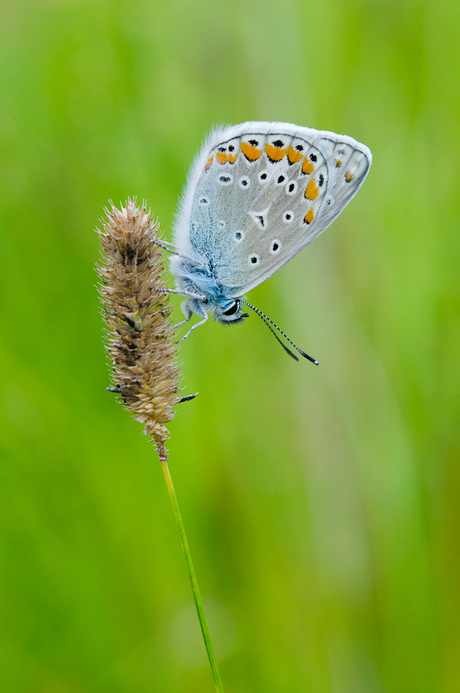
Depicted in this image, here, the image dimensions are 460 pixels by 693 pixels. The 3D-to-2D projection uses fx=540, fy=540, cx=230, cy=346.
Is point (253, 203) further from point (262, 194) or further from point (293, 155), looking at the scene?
point (293, 155)

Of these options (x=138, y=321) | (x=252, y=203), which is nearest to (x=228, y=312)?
(x=252, y=203)

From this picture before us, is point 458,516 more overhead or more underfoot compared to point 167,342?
more underfoot

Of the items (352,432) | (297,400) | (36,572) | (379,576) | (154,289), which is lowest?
(379,576)

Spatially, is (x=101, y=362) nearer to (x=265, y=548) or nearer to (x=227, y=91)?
(x=265, y=548)

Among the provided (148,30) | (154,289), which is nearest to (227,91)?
(148,30)

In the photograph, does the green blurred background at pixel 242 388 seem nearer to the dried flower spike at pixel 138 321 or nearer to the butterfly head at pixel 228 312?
the butterfly head at pixel 228 312

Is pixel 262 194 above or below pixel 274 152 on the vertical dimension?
below
